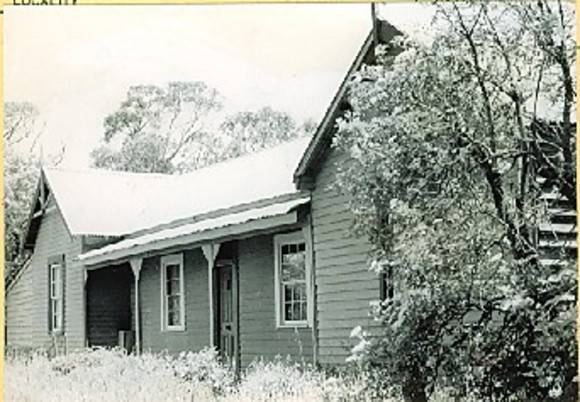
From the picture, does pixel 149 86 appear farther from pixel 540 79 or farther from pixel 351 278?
pixel 540 79

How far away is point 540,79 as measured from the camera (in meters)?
7.20

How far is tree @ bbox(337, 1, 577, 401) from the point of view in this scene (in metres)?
7.17

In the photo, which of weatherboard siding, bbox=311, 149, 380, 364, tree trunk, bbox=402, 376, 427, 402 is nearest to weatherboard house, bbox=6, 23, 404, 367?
weatherboard siding, bbox=311, 149, 380, 364

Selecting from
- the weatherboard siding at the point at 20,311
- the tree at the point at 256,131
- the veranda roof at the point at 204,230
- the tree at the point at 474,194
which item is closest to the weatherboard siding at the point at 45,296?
the weatherboard siding at the point at 20,311

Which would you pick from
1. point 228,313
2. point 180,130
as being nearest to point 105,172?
point 180,130

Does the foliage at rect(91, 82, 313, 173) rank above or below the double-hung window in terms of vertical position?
above

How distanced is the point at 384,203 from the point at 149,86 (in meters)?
1.40

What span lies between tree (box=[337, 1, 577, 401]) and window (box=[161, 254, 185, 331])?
47.6 inches

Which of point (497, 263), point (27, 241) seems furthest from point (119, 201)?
point (497, 263)

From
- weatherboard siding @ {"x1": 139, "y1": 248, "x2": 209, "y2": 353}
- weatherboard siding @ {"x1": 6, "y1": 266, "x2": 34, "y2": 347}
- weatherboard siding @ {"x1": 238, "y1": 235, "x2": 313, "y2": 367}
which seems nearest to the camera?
weatherboard siding @ {"x1": 6, "y1": 266, "x2": 34, "y2": 347}

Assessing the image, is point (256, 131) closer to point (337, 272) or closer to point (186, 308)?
point (337, 272)

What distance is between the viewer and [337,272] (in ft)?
25.0

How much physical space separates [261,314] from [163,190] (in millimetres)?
920

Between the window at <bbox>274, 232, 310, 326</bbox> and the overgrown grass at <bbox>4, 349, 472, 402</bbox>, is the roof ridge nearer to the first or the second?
the window at <bbox>274, 232, 310, 326</bbox>
